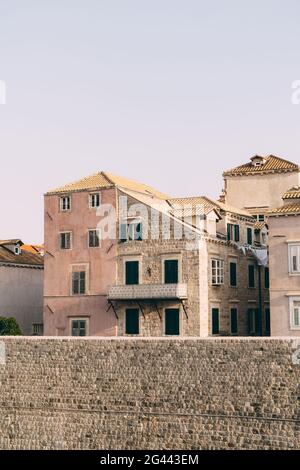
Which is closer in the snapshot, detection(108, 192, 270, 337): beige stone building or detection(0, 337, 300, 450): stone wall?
detection(0, 337, 300, 450): stone wall

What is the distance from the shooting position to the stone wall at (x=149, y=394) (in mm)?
29922

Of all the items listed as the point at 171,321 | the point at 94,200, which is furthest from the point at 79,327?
the point at 94,200

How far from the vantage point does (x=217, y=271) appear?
4603cm

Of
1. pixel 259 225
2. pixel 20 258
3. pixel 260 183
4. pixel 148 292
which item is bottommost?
pixel 148 292

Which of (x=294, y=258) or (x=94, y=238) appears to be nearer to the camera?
(x=294, y=258)

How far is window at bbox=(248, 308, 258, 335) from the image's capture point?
4822 cm

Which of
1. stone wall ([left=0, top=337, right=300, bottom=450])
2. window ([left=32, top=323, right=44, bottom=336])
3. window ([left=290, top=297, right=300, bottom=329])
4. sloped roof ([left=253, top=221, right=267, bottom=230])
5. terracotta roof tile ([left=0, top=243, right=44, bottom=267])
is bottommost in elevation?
stone wall ([left=0, top=337, right=300, bottom=450])

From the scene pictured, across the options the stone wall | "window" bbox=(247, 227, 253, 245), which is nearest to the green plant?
the stone wall

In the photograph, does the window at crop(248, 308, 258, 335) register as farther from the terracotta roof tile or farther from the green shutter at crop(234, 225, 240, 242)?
the terracotta roof tile

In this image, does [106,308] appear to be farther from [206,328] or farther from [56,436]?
[56,436]

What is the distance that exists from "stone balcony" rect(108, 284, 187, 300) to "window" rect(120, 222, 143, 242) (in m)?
2.93

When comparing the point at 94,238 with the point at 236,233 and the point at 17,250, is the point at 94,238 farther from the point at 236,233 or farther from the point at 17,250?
the point at 17,250

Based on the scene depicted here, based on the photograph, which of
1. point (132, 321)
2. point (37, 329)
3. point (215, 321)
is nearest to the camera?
point (215, 321)

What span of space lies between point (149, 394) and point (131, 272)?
14.7 metres
